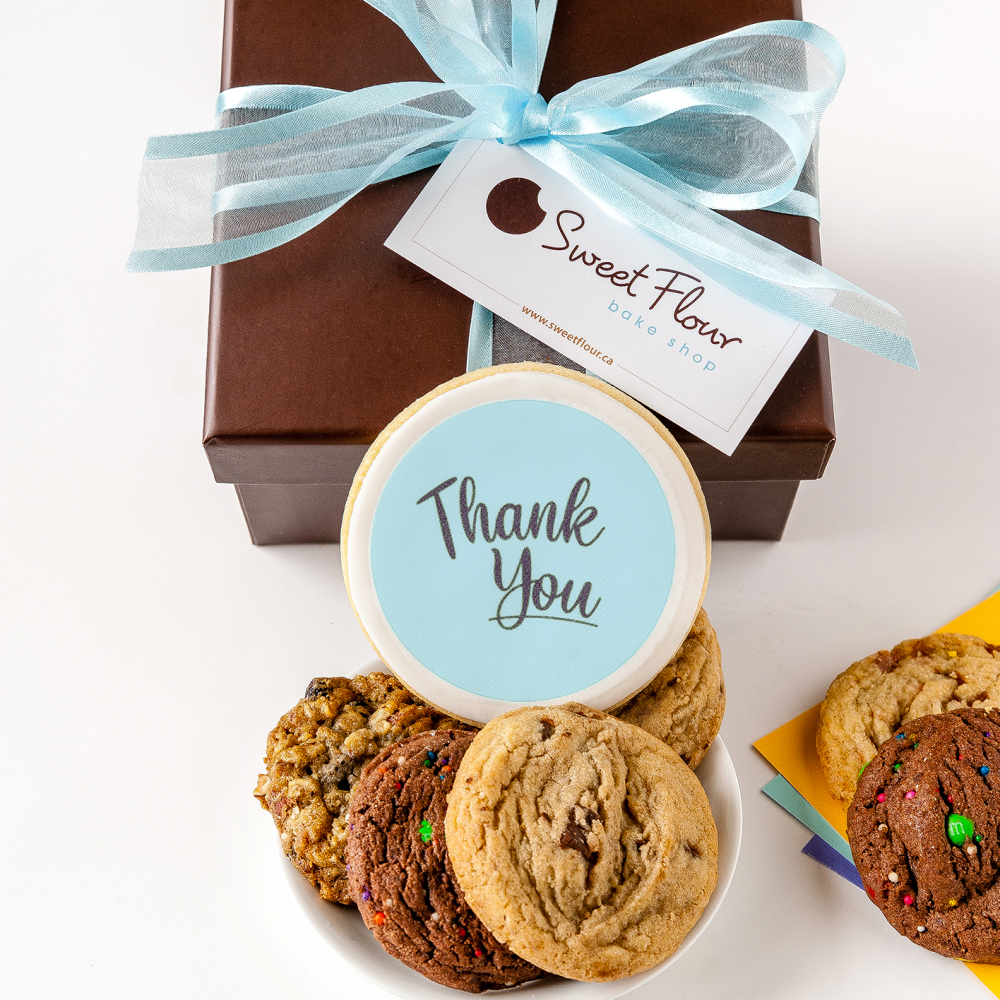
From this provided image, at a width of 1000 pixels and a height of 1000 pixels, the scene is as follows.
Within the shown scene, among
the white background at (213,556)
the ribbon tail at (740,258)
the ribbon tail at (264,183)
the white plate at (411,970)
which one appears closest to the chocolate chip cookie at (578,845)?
the white plate at (411,970)

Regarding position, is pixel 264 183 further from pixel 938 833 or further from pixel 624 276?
pixel 938 833

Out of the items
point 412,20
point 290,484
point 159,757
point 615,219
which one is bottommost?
point 159,757

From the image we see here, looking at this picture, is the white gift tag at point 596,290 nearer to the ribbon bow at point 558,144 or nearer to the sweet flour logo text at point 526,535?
the ribbon bow at point 558,144

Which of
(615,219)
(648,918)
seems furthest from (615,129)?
(648,918)

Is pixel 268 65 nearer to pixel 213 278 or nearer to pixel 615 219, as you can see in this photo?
pixel 213 278

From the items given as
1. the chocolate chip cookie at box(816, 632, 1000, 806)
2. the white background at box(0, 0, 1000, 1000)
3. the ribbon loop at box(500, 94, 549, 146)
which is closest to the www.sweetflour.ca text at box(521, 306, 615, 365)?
the ribbon loop at box(500, 94, 549, 146)
